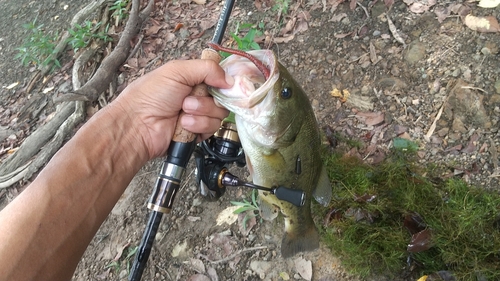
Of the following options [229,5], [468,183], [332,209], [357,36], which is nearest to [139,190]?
[332,209]

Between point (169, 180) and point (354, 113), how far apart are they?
7.13 feet

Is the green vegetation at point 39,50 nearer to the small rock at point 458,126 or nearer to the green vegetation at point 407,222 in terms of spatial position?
the green vegetation at point 407,222

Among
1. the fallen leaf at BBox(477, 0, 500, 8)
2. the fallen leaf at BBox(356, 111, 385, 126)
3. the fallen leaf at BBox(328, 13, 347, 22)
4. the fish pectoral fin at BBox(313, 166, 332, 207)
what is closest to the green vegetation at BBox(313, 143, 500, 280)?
the fallen leaf at BBox(356, 111, 385, 126)

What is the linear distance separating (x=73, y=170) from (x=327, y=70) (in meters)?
2.75

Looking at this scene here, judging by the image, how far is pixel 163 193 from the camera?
2121 millimetres

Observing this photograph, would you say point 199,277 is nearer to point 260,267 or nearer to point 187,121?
point 260,267

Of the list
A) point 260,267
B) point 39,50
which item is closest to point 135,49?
point 39,50

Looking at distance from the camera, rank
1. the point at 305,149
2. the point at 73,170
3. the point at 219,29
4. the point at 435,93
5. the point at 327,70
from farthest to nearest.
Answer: the point at 327,70 < the point at 435,93 < the point at 219,29 < the point at 305,149 < the point at 73,170

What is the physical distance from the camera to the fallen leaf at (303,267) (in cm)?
313

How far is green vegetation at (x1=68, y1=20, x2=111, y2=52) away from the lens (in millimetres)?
5352

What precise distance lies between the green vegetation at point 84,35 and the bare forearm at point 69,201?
11.6ft

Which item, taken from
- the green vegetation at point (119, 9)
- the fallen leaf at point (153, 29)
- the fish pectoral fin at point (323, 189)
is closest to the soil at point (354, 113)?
the fish pectoral fin at point (323, 189)

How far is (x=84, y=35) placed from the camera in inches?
213

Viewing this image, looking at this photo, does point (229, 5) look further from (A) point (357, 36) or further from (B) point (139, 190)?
(B) point (139, 190)
